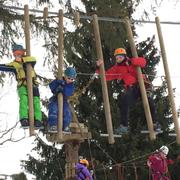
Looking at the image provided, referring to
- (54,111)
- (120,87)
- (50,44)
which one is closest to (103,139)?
(120,87)

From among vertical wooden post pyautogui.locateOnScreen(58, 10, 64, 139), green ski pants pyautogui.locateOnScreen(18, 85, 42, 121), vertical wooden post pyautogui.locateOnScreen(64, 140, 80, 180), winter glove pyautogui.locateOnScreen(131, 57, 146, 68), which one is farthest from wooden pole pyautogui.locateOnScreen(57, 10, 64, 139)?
vertical wooden post pyautogui.locateOnScreen(64, 140, 80, 180)

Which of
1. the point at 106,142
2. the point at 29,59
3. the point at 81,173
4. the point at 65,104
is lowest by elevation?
the point at 81,173

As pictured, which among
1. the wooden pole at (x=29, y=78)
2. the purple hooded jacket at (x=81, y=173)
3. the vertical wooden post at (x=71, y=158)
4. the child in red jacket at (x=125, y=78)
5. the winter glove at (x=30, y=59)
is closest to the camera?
the wooden pole at (x=29, y=78)

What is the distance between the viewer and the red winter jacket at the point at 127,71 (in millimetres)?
7085

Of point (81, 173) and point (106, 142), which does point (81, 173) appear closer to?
point (81, 173)

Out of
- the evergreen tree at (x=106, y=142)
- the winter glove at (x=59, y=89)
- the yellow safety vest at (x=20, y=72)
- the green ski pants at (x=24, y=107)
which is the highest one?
the evergreen tree at (x=106, y=142)

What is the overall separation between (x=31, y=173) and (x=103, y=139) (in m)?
2.72

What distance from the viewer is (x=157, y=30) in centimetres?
707

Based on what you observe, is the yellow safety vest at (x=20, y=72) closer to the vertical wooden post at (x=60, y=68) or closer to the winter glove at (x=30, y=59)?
the winter glove at (x=30, y=59)

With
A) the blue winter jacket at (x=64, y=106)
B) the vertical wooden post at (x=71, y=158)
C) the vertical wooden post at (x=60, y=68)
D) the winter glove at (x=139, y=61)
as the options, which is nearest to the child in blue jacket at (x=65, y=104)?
the blue winter jacket at (x=64, y=106)

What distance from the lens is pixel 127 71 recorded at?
7.29 metres

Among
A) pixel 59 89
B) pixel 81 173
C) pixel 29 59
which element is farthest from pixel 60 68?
pixel 81 173

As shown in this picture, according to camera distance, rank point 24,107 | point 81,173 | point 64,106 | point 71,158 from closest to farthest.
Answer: point 24,107 → point 64,106 → point 71,158 → point 81,173

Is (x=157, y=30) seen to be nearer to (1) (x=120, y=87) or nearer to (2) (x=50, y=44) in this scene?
(2) (x=50, y=44)
